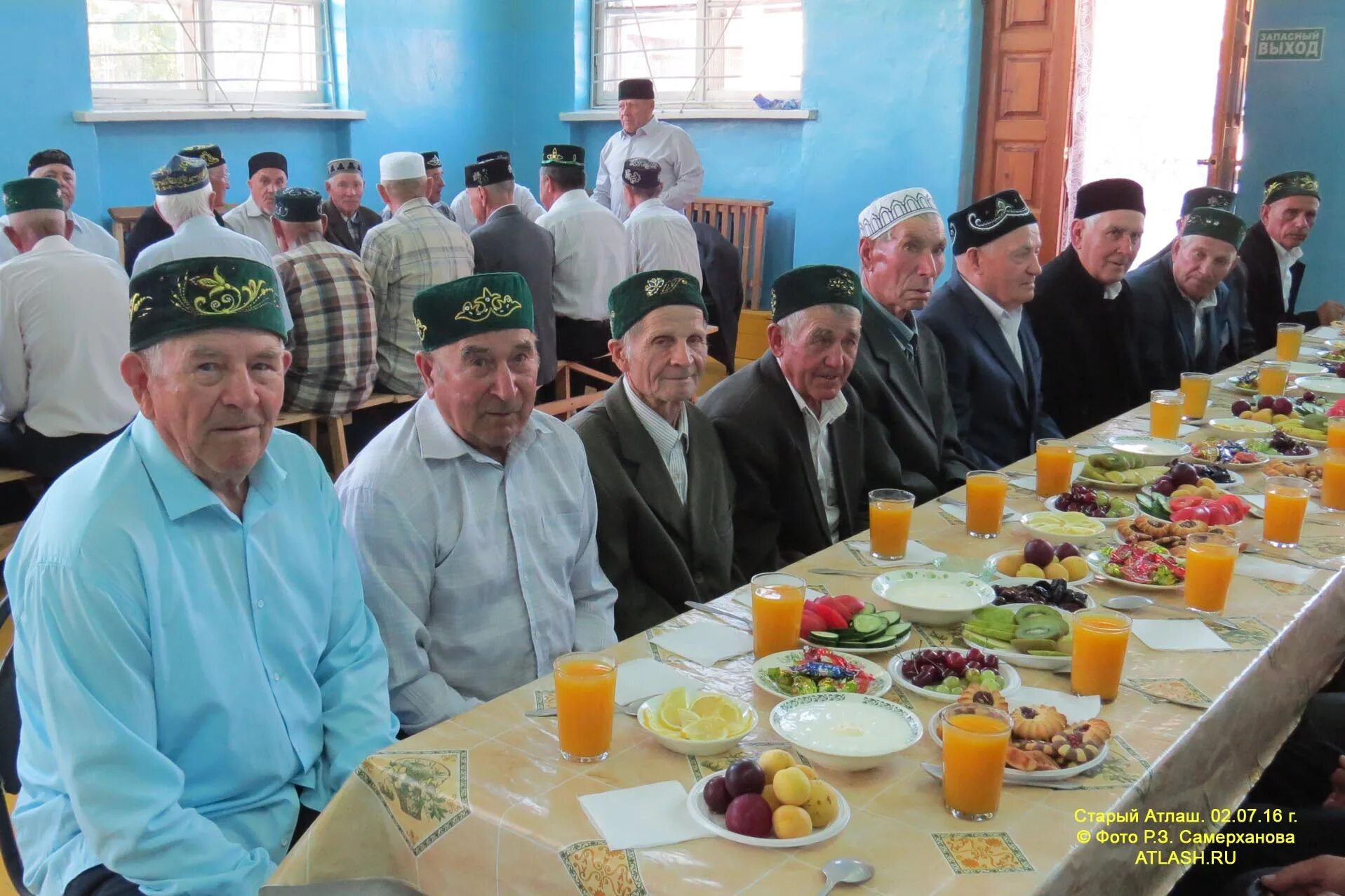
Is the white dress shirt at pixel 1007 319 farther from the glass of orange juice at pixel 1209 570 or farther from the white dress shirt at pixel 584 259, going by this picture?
the white dress shirt at pixel 584 259

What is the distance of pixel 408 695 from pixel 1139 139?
733cm

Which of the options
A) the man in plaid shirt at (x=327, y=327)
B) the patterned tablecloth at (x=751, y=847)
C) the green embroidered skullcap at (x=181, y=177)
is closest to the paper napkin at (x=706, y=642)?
the patterned tablecloth at (x=751, y=847)

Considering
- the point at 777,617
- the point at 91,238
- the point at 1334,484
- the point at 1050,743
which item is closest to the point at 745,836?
the point at 1050,743

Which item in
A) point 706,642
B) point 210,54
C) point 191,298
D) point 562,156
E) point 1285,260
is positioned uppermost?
point 210,54

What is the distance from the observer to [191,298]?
5.44 ft

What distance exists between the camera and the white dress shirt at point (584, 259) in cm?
616

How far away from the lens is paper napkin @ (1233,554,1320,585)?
7.34 ft

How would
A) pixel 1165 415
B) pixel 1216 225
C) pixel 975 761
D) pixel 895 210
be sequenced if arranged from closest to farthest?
pixel 975 761 < pixel 1165 415 < pixel 895 210 < pixel 1216 225

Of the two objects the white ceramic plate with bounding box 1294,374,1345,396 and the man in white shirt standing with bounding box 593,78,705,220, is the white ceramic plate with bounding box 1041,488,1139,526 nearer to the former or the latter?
the white ceramic plate with bounding box 1294,374,1345,396

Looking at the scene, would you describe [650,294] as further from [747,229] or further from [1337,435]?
[747,229]

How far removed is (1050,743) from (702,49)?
7923 mm

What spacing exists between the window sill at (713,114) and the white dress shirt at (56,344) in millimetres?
5086

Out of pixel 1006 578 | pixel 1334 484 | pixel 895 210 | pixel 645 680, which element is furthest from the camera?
pixel 895 210

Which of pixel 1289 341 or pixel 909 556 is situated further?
pixel 1289 341
